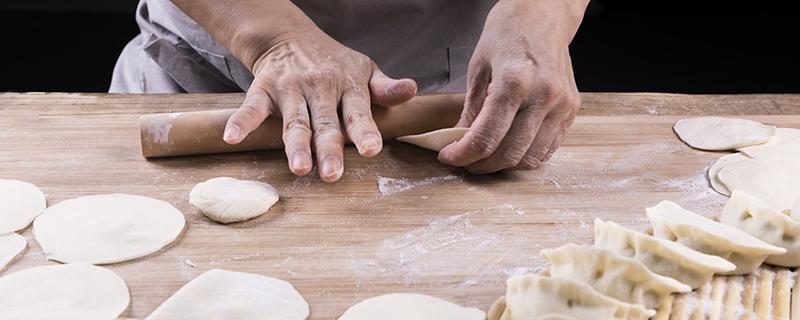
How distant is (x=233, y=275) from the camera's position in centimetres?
159

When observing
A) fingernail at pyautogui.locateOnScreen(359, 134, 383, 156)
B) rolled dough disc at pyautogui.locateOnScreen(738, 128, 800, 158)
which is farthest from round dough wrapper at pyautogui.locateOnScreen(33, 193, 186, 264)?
rolled dough disc at pyautogui.locateOnScreen(738, 128, 800, 158)

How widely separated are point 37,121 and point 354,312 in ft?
3.93

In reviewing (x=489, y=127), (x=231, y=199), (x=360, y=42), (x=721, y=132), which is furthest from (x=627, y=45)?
(x=231, y=199)

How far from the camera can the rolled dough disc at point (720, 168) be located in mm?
1981

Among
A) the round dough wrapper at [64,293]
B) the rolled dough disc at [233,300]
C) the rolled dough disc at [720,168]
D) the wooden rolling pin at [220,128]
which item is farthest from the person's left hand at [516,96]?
the round dough wrapper at [64,293]

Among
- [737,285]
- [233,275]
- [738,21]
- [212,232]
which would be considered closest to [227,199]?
[212,232]

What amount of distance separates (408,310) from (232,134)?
652 mm

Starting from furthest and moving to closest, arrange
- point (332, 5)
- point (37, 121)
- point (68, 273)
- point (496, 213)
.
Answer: point (332, 5) < point (37, 121) < point (496, 213) < point (68, 273)

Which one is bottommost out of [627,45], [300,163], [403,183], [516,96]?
[627,45]

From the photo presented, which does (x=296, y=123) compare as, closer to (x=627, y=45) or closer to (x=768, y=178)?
(x=768, y=178)

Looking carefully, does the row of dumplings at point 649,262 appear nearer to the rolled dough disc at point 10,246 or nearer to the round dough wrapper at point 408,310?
the round dough wrapper at point 408,310

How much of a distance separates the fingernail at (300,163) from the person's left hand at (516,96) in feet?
1.11

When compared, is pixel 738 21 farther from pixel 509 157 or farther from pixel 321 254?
pixel 321 254

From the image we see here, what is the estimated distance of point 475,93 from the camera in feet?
6.89
